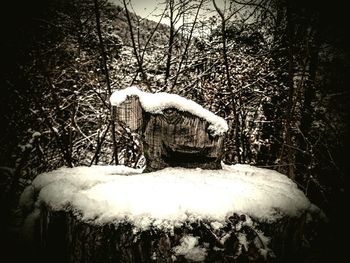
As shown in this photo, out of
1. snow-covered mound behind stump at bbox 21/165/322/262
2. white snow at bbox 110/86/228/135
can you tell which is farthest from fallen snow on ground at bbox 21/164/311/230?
white snow at bbox 110/86/228/135

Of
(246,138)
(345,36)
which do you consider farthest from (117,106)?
(345,36)

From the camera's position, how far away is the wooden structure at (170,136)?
213cm

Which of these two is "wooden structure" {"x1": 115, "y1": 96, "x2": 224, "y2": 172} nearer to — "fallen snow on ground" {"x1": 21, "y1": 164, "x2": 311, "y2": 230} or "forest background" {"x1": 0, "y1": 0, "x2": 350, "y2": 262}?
"fallen snow on ground" {"x1": 21, "y1": 164, "x2": 311, "y2": 230}

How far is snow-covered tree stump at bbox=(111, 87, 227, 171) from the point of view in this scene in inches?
83.1

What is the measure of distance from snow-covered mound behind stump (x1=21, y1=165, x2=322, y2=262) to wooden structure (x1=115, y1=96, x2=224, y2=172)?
0.23 m

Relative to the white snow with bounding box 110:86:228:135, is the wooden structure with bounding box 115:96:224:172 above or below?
below

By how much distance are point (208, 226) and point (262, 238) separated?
0.37 m

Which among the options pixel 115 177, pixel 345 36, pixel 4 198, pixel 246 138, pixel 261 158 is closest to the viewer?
pixel 115 177

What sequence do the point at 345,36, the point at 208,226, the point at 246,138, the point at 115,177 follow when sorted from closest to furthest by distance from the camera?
1. the point at 208,226
2. the point at 115,177
3. the point at 345,36
4. the point at 246,138

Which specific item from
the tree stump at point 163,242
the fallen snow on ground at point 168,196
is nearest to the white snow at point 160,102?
the fallen snow on ground at point 168,196

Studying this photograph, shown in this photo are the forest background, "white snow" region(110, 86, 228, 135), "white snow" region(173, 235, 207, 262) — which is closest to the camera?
"white snow" region(173, 235, 207, 262)

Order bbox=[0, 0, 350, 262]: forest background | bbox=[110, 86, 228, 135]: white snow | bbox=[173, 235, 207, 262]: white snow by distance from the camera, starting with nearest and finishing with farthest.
→ bbox=[173, 235, 207, 262]: white snow, bbox=[110, 86, 228, 135]: white snow, bbox=[0, 0, 350, 262]: forest background

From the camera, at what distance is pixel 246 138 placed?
18.1 ft

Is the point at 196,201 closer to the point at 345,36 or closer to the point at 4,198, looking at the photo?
the point at 4,198
